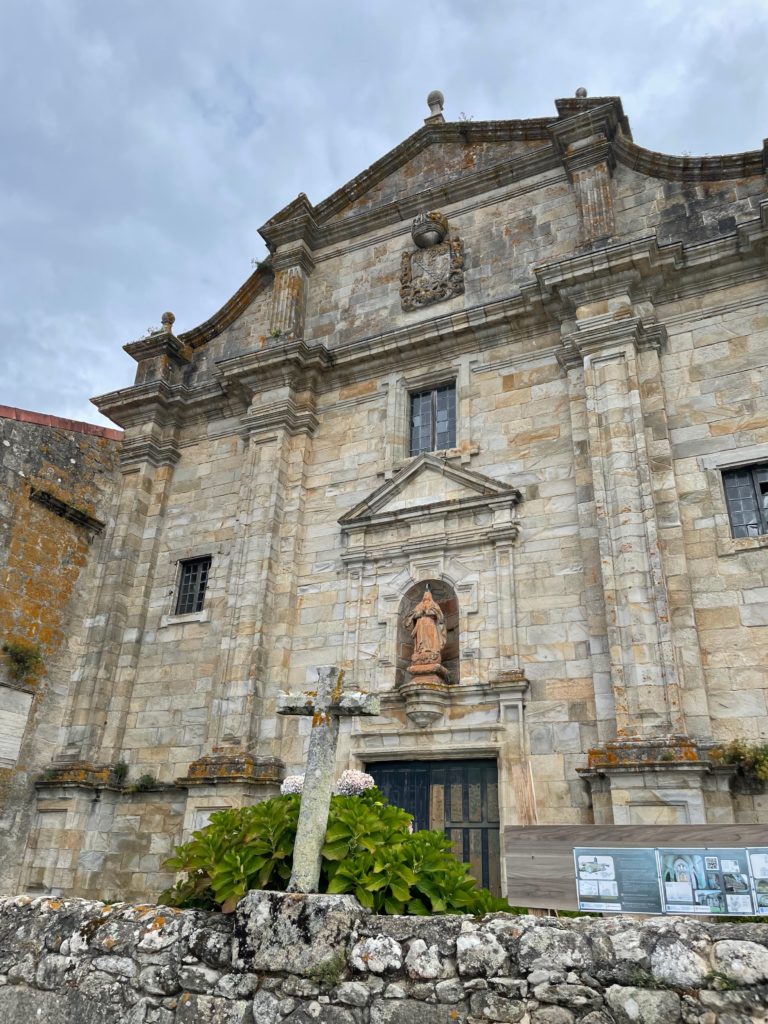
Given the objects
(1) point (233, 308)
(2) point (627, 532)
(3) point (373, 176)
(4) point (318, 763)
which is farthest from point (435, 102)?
(4) point (318, 763)

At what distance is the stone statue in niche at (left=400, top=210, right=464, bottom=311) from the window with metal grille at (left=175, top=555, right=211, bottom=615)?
594cm

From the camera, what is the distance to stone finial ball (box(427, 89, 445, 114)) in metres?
15.3

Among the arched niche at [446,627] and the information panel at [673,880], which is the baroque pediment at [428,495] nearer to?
the arched niche at [446,627]

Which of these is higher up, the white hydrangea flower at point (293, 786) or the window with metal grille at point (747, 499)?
the window with metal grille at point (747, 499)

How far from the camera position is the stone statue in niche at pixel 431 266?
13.2 meters

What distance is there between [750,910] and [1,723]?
10706mm

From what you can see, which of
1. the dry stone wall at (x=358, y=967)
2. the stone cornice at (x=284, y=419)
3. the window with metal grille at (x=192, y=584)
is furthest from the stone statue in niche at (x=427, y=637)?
the dry stone wall at (x=358, y=967)

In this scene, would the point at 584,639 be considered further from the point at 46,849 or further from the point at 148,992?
the point at 46,849

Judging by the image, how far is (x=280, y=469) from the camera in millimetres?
12938

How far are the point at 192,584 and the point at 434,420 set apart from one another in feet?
17.3

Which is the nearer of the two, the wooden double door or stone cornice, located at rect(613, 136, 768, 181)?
the wooden double door

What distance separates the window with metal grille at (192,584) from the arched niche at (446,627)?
13.4ft

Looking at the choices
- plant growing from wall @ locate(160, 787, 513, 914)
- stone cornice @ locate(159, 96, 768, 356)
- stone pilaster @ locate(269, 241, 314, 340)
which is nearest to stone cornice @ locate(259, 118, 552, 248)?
stone cornice @ locate(159, 96, 768, 356)

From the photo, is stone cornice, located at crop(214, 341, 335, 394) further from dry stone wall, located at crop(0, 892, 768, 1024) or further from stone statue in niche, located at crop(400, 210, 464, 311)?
dry stone wall, located at crop(0, 892, 768, 1024)
